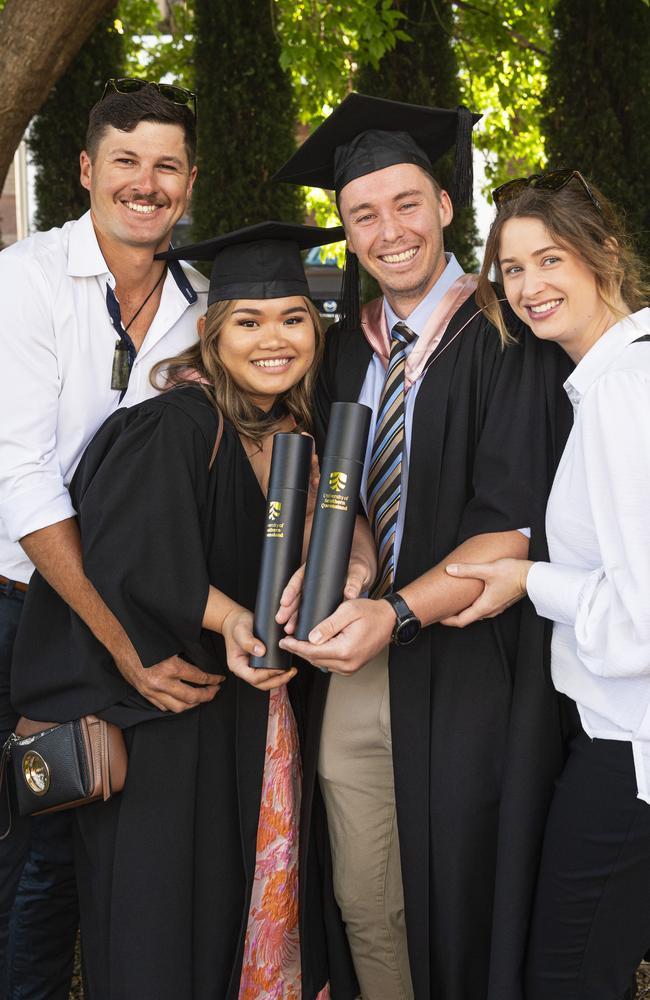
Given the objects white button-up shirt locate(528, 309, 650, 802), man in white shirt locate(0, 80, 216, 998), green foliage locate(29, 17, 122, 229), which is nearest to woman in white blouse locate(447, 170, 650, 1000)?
white button-up shirt locate(528, 309, 650, 802)

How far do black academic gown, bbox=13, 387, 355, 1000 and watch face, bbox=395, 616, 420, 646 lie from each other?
406 millimetres

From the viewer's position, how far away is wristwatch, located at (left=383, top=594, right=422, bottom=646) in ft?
7.71

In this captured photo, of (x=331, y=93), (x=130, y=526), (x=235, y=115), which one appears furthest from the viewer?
(x=331, y=93)

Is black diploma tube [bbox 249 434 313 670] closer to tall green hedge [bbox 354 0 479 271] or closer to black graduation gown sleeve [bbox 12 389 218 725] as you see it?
black graduation gown sleeve [bbox 12 389 218 725]

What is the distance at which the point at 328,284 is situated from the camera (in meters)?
10.6

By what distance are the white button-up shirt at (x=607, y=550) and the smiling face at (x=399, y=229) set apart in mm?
650

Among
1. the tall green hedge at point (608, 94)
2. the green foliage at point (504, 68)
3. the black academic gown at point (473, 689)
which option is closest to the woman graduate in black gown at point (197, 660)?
the black academic gown at point (473, 689)

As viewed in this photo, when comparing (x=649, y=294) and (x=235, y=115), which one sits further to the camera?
(x=235, y=115)

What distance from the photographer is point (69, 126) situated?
7059 millimetres

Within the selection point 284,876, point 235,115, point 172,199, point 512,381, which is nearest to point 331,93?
point 235,115

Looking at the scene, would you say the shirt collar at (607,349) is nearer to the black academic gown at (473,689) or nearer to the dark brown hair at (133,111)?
the black academic gown at (473,689)

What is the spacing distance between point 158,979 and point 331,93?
667 cm

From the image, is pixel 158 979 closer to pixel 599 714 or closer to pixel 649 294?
pixel 599 714

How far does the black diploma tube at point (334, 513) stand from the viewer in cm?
211
